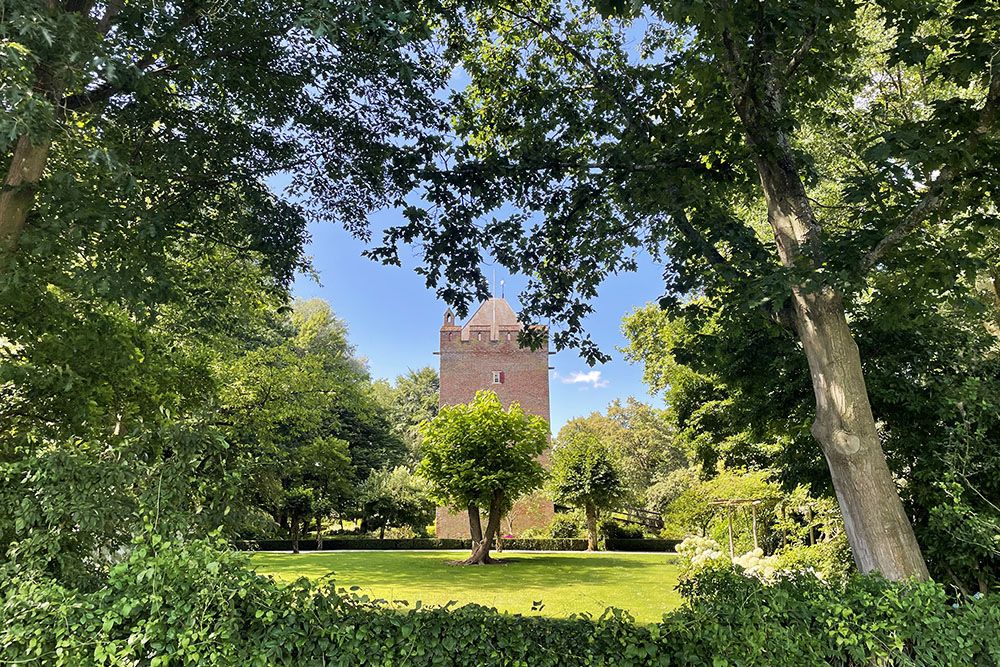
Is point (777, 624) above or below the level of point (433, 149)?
below

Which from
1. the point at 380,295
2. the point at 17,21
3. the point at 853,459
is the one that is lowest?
the point at 853,459

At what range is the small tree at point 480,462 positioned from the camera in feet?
60.9

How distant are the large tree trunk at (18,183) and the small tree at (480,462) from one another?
1471cm

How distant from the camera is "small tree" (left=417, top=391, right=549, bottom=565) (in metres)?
18.6

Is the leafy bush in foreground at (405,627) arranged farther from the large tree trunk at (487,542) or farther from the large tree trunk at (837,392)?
the large tree trunk at (487,542)

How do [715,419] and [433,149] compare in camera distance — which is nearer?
[433,149]

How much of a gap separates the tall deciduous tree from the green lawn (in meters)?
5.04

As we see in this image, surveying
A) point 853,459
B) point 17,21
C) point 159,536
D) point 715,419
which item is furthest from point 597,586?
point 17,21

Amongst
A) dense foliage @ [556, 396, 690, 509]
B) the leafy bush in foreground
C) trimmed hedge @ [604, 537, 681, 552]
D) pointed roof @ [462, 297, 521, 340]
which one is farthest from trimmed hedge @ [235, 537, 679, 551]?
the leafy bush in foreground

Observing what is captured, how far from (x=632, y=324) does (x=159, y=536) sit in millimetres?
14599

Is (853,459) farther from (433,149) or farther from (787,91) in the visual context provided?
(433,149)

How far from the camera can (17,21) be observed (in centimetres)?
343

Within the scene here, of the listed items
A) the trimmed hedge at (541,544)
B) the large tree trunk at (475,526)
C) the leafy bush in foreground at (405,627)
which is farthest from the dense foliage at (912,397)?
the trimmed hedge at (541,544)

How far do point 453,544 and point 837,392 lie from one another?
2514 centimetres
